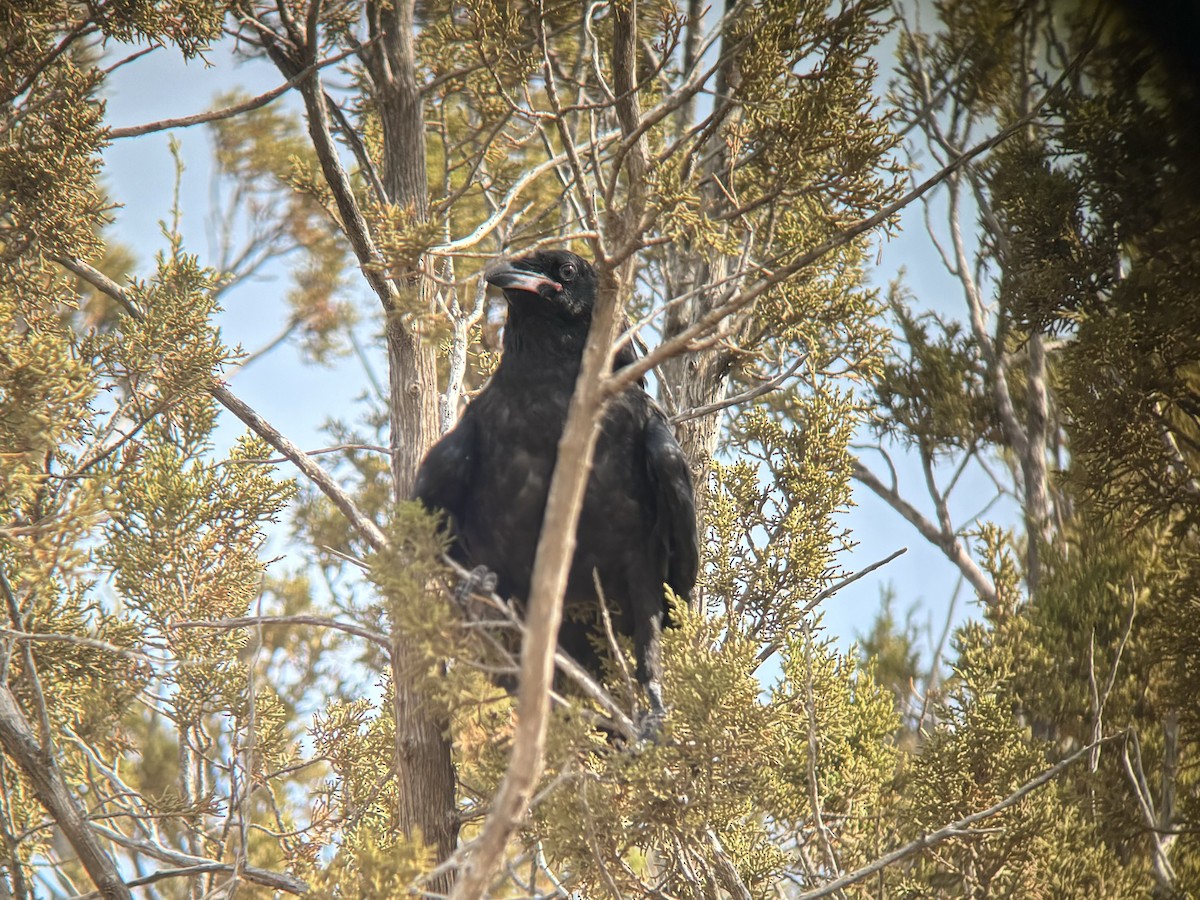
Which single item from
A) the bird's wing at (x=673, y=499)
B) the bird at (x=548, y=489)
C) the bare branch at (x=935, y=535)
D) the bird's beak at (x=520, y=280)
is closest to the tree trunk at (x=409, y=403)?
the bird at (x=548, y=489)

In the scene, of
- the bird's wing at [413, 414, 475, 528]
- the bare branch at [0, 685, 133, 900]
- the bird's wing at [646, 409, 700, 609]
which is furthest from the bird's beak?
the bare branch at [0, 685, 133, 900]

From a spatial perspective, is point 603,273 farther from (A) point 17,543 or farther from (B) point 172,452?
(B) point 172,452

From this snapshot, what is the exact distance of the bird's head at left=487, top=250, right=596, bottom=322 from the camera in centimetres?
405

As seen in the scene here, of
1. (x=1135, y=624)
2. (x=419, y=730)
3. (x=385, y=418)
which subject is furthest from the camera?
(x=385, y=418)

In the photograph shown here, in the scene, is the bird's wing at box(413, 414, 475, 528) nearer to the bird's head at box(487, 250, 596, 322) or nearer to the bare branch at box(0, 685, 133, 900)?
the bird's head at box(487, 250, 596, 322)

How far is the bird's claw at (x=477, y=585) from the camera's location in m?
3.30

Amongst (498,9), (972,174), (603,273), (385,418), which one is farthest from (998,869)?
(385,418)

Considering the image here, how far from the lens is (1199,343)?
149 inches

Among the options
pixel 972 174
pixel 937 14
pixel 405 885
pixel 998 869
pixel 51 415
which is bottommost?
pixel 998 869

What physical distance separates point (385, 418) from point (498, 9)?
18.7ft

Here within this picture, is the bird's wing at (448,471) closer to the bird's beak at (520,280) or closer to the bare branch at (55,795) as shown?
the bird's beak at (520,280)

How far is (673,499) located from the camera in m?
3.94

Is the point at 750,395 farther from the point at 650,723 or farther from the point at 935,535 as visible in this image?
the point at 935,535

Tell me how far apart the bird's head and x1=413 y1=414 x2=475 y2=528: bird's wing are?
20.1 inches
